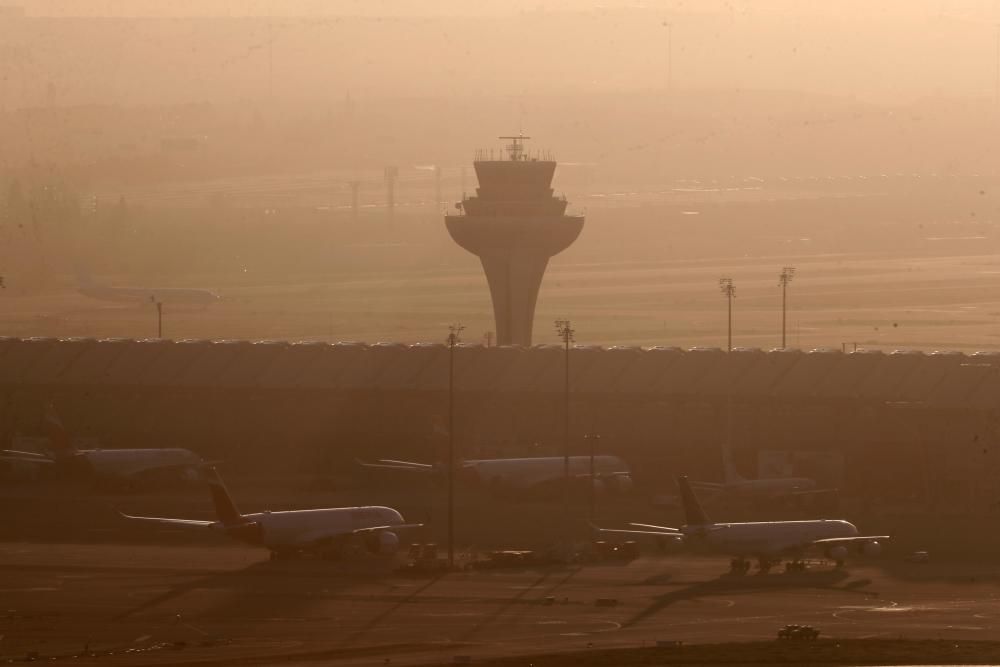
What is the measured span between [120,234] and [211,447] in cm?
10195

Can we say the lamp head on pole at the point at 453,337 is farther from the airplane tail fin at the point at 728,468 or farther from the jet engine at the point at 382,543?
the airplane tail fin at the point at 728,468

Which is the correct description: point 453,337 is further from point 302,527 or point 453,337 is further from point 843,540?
point 843,540

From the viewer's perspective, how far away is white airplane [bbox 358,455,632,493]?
82.7m

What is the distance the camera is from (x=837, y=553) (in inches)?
2591

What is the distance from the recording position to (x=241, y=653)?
165 ft

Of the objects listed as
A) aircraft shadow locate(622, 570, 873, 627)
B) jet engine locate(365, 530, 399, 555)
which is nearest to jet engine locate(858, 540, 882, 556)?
aircraft shadow locate(622, 570, 873, 627)

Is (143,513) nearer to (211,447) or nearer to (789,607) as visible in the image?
(211,447)

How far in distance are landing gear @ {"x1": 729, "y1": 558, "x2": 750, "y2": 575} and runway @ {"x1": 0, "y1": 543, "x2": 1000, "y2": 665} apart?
0.59 meters

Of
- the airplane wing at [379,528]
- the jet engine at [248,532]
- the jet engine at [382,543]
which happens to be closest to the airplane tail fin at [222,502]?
the jet engine at [248,532]

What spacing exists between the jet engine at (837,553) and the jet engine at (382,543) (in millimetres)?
15603

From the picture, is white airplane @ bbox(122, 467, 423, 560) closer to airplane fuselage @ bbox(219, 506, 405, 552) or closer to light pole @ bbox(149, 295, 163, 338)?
airplane fuselage @ bbox(219, 506, 405, 552)

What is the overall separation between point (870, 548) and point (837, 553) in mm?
1611

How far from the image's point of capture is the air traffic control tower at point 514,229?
12475cm

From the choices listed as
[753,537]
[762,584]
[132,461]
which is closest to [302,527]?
[753,537]
